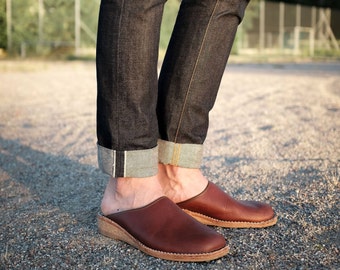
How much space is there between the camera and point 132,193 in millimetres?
792

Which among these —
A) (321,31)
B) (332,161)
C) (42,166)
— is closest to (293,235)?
(332,161)

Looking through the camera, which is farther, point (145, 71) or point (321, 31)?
point (321, 31)

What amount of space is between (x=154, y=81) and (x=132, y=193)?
0.64 feet

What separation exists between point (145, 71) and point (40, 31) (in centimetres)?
886

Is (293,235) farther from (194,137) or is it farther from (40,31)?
(40,31)

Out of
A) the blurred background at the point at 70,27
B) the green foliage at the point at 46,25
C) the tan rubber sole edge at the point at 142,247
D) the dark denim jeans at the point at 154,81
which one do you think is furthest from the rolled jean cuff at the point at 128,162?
the green foliage at the point at 46,25

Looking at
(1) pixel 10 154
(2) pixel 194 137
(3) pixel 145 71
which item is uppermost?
(3) pixel 145 71

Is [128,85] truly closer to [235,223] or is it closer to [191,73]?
[191,73]

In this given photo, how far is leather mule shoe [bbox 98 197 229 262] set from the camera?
2.39 ft

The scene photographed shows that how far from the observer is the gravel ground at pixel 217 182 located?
752mm

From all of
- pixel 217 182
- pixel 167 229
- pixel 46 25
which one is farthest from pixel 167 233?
pixel 46 25

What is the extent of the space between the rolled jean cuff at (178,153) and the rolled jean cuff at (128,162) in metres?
0.06

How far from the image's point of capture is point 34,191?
1169 millimetres

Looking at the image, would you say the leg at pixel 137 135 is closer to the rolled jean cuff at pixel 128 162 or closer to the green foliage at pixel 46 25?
the rolled jean cuff at pixel 128 162
